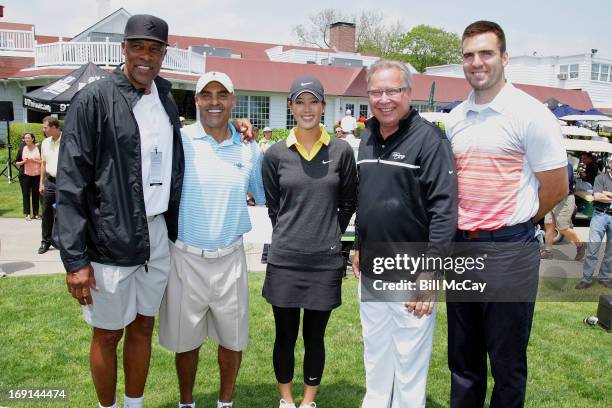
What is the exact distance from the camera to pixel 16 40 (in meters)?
28.3

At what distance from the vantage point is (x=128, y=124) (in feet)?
9.79

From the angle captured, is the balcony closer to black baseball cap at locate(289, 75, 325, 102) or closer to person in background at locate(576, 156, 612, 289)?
person in background at locate(576, 156, 612, 289)

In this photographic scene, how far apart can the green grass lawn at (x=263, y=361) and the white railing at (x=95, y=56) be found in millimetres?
19309

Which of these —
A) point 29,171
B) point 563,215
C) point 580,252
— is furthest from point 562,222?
point 29,171

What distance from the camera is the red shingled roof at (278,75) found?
26844 millimetres

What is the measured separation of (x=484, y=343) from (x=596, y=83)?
46358mm

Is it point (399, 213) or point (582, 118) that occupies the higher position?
point (582, 118)

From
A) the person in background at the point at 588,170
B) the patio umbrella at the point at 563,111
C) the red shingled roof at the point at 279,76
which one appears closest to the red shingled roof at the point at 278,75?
the red shingled roof at the point at 279,76

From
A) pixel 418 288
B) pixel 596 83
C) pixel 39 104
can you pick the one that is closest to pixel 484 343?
pixel 418 288

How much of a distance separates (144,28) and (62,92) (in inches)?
413

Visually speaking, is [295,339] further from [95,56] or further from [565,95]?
[565,95]

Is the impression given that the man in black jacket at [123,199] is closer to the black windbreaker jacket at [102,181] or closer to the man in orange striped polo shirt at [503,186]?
the black windbreaker jacket at [102,181]

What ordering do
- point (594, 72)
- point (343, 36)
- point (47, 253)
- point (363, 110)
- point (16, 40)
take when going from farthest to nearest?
point (594, 72), point (343, 36), point (363, 110), point (16, 40), point (47, 253)

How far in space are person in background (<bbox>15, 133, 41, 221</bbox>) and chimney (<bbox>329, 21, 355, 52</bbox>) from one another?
33.9 meters
